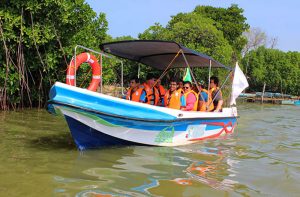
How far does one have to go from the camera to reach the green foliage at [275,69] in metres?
38.3

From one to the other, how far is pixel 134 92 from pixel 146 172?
2.86 metres

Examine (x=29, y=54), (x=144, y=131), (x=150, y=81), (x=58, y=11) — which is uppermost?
(x=58, y=11)

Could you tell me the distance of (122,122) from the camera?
621 centimetres

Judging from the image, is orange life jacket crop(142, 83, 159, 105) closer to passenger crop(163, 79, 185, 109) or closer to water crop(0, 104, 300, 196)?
passenger crop(163, 79, 185, 109)

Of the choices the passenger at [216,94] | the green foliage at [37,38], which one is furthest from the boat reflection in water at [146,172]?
the green foliage at [37,38]

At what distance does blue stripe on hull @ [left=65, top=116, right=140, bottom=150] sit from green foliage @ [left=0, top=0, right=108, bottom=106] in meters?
5.52

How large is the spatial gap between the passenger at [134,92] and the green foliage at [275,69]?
3250cm

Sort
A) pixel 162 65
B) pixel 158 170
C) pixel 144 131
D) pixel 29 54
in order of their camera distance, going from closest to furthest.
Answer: pixel 158 170
pixel 144 131
pixel 162 65
pixel 29 54

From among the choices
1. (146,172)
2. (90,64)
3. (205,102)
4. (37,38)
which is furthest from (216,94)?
(37,38)

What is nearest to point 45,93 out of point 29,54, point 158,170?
point 29,54

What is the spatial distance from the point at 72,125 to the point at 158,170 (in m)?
1.77

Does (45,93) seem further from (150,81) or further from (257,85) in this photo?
(257,85)

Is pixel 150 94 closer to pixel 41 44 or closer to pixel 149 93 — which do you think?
pixel 149 93

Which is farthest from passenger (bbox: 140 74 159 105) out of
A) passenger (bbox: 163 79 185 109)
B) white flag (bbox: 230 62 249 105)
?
white flag (bbox: 230 62 249 105)
